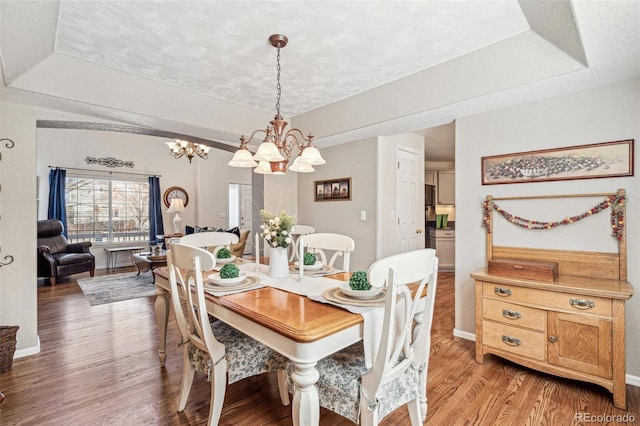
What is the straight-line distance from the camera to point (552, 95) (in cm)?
239

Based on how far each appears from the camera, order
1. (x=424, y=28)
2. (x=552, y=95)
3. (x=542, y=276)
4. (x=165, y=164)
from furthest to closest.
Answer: (x=165, y=164)
(x=552, y=95)
(x=542, y=276)
(x=424, y=28)

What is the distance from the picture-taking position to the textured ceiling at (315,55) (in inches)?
70.9

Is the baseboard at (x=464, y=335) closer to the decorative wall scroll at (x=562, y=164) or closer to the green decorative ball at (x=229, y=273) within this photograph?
the decorative wall scroll at (x=562, y=164)

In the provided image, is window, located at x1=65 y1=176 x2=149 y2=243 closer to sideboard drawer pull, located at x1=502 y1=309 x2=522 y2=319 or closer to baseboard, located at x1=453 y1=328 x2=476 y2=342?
baseboard, located at x1=453 y1=328 x2=476 y2=342

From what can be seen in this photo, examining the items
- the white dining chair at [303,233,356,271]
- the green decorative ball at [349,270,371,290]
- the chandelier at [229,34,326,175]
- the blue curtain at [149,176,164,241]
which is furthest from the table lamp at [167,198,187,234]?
the green decorative ball at [349,270,371,290]

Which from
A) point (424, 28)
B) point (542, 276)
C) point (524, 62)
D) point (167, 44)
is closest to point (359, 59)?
point (424, 28)

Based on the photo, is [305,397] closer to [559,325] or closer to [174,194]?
[559,325]

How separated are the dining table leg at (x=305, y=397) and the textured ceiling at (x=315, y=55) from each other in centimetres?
198

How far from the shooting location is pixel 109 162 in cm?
679

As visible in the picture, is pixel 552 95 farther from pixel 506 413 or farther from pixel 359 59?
pixel 506 413

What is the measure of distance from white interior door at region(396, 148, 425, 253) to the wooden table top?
9.09 feet

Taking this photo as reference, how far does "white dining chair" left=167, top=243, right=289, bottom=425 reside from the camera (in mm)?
1554

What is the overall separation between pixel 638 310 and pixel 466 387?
1.30 meters

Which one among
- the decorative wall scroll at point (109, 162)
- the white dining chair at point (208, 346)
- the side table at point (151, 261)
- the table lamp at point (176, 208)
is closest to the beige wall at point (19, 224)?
the white dining chair at point (208, 346)
